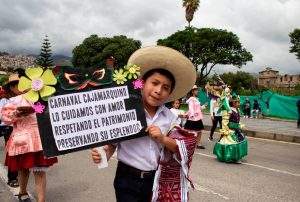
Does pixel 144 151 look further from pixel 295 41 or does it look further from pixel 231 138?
pixel 295 41

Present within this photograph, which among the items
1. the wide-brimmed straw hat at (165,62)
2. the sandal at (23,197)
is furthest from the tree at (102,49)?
the wide-brimmed straw hat at (165,62)

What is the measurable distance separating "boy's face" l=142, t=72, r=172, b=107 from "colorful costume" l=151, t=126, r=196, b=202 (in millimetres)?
240

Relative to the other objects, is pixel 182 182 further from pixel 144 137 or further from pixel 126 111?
pixel 126 111

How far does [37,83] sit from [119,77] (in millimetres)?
541

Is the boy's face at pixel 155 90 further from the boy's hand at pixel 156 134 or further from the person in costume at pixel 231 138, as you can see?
the person in costume at pixel 231 138

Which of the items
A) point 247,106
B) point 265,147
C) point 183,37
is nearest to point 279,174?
point 265,147

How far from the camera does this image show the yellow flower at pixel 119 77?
227 cm

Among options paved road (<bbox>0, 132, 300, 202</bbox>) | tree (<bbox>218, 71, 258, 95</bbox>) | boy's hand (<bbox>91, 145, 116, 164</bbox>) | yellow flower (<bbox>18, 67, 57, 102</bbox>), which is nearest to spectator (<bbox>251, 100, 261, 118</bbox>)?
paved road (<bbox>0, 132, 300, 202</bbox>)

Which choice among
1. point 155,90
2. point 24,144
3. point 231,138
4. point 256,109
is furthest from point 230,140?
point 256,109

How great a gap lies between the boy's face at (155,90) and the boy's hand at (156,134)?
21 centimetres

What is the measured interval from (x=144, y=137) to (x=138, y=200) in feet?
1.49

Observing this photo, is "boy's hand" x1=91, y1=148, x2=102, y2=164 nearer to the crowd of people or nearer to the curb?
the crowd of people

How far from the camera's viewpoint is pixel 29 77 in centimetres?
211

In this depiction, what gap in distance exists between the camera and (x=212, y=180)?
18.6ft
